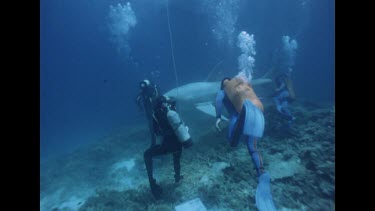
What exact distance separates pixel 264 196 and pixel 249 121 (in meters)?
1.71

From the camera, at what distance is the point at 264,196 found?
5.31 metres

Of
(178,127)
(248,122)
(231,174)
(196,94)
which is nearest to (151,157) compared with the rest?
(178,127)

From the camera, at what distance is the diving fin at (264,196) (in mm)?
5145

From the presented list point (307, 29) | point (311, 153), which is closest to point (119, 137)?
point (311, 153)

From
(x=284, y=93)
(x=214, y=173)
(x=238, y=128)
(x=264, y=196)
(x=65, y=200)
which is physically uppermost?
(x=284, y=93)

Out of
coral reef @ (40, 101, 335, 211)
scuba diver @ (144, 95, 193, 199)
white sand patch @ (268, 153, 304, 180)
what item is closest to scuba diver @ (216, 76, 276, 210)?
coral reef @ (40, 101, 335, 211)

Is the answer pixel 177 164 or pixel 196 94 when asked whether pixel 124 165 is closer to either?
pixel 177 164

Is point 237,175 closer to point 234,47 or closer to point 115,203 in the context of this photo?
point 115,203

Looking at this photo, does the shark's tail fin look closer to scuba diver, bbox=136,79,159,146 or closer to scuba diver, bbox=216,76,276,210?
scuba diver, bbox=136,79,159,146

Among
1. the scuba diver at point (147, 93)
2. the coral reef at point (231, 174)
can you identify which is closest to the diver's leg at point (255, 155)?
the coral reef at point (231, 174)

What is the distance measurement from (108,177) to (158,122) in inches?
195

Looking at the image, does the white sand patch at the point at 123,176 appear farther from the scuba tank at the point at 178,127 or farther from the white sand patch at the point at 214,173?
the scuba tank at the point at 178,127
